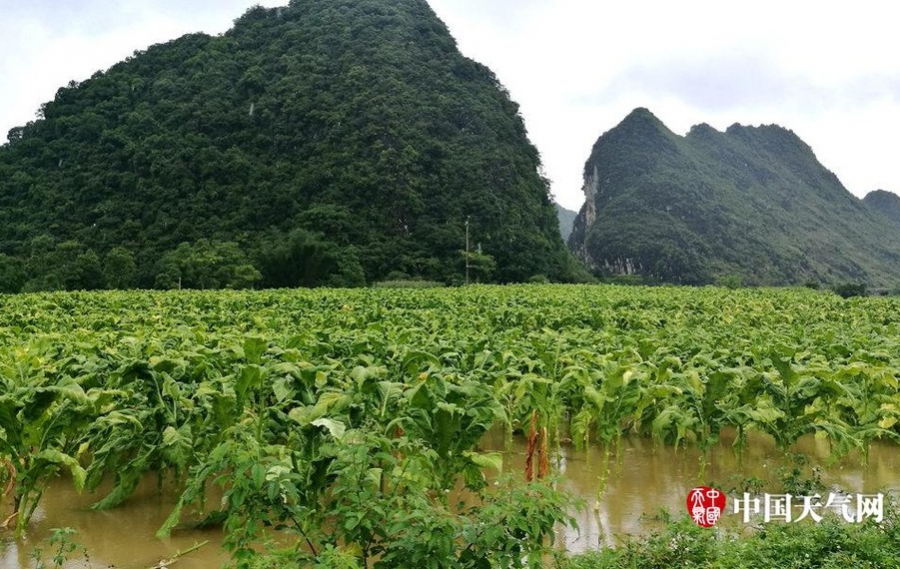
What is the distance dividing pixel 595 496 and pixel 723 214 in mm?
91202

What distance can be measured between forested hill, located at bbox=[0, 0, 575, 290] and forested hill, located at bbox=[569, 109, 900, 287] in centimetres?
2813

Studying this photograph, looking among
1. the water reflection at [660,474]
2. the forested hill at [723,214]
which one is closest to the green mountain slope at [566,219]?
the forested hill at [723,214]

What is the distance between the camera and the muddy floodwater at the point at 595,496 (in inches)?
159

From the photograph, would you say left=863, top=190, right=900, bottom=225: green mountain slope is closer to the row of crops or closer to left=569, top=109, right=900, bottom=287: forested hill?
left=569, top=109, right=900, bottom=287: forested hill

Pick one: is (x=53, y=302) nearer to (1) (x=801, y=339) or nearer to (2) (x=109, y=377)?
(2) (x=109, y=377)

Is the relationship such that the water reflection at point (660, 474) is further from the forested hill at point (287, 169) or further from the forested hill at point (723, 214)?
the forested hill at point (723, 214)

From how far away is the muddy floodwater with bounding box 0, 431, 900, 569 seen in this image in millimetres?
4036

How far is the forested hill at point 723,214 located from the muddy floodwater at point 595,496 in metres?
74.0

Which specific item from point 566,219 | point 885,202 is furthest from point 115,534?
point 566,219

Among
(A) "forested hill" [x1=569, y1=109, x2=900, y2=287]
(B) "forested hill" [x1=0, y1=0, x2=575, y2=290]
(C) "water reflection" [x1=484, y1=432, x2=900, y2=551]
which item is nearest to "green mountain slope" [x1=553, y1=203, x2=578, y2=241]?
(A) "forested hill" [x1=569, y1=109, x2=900, y2=287]

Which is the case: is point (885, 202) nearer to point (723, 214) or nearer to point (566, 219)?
point (723, 214)

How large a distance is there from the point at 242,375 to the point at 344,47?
62618 millimetres

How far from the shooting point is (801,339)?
27.9 feet

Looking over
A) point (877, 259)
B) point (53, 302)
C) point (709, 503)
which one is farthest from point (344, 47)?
point (877, 259)
